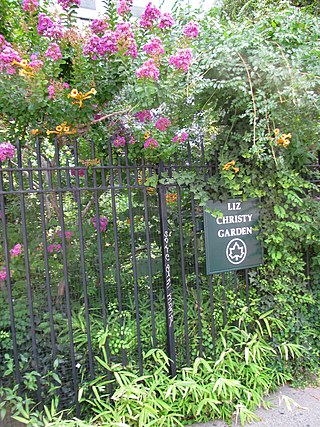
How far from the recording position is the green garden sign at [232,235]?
3066 millimetres

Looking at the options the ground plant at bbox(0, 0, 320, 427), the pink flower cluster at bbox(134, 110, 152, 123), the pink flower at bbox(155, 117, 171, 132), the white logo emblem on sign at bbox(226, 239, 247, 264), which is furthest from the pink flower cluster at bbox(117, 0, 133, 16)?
the white logo emblem on sign at bbox(226, 239, 247, 264)

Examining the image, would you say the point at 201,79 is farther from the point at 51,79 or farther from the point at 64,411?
the point at 64,411

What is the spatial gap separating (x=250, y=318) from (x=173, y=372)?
84 cm

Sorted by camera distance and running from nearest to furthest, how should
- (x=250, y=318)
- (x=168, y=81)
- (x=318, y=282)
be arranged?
(x=168, y=81) → (x=250, y=318) → (x=318, y=282)

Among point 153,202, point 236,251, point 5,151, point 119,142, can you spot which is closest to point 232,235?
point 236,251

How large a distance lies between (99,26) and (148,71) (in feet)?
2.30

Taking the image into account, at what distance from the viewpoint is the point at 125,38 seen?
2.44 metres

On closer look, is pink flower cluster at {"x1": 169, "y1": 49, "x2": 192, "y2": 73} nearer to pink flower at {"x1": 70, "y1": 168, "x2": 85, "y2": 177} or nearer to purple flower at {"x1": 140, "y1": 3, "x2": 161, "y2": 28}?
purple flower at {"x1": 140, "y1": 3, "x2": 161, "y2": 28}

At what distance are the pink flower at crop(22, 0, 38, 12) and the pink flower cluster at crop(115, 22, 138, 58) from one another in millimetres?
637

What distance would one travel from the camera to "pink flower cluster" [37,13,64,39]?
244cm

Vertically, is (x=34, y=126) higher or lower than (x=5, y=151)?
higher

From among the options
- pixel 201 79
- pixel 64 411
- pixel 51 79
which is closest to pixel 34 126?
pixel 51 79

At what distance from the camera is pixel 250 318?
317 cm

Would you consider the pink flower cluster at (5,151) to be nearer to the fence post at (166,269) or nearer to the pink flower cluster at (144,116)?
the pink flower cluster at (144,116)
